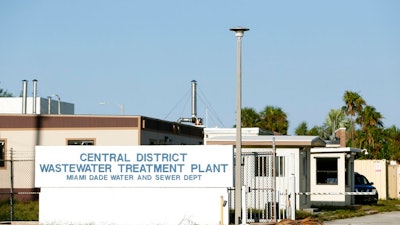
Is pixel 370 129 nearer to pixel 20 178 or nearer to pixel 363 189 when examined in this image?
pixel 363 189

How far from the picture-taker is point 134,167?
99.5 ft

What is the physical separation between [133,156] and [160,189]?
1321mm

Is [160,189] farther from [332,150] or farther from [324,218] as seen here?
[332,150]

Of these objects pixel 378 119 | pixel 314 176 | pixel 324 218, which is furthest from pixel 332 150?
pixel 378 119

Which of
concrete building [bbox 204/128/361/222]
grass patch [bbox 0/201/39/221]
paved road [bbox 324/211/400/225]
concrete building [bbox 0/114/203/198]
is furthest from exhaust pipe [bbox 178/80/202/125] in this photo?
grass patch [bbox 0/201/39/221]

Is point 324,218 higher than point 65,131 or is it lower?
lower

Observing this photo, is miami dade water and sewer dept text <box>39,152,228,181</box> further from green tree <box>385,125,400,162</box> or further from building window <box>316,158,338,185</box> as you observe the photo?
green tree <box>385,125,400,162</box>

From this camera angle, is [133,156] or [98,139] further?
[98,139]

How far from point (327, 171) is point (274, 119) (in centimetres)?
4019

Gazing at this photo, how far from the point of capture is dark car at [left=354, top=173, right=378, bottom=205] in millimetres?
51750

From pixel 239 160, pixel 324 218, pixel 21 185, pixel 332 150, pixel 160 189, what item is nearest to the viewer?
pixel 239 160

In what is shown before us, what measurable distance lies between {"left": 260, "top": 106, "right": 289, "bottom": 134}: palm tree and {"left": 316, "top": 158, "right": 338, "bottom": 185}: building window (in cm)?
3850

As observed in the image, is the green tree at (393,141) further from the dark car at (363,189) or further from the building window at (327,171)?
the building window at (327,171)

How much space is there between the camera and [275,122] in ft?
289
